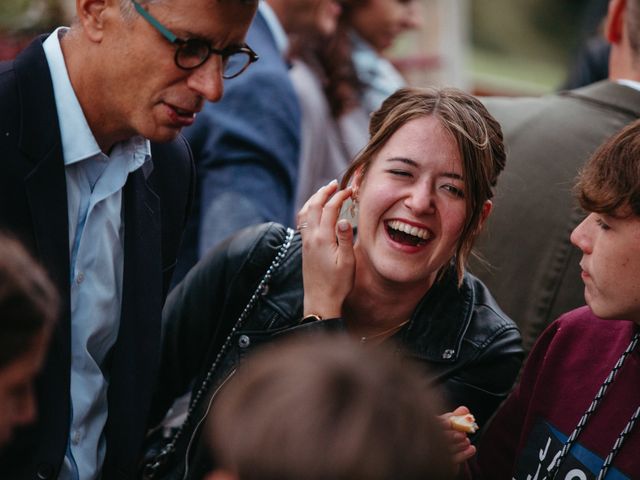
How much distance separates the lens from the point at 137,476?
116 inches

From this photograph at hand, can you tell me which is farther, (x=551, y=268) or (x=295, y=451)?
(x=551, y=268)

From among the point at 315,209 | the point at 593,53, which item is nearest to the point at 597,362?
the point at 315,209

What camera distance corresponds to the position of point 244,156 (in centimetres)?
404

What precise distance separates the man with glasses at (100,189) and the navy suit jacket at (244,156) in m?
1.04

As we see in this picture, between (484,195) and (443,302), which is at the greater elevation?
(484,195)

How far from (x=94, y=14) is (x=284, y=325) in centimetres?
96

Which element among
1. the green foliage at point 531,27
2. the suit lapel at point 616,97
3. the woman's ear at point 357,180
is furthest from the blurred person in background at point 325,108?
the green foliage at point 531,27

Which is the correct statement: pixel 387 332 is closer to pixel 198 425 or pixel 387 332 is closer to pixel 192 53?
pixel 198 425

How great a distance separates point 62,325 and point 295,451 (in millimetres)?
1098

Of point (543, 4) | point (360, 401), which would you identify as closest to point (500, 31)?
point (543, 4)

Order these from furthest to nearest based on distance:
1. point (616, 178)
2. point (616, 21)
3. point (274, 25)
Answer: point (274, 25)
point (616, 21)
point (616, 178)

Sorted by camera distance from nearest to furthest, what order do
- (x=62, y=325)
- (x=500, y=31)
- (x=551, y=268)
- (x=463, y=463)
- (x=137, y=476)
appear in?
(x=62, y=325) < (x=463, y=463) < (x=137, y=476) < (x=551, y=268) < (x=500, y=31)

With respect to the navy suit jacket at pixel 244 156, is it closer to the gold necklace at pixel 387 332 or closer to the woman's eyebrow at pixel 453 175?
the gold necklace at pixel 387 332

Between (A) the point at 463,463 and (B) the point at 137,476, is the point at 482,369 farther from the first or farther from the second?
(B) the point at 137,476
